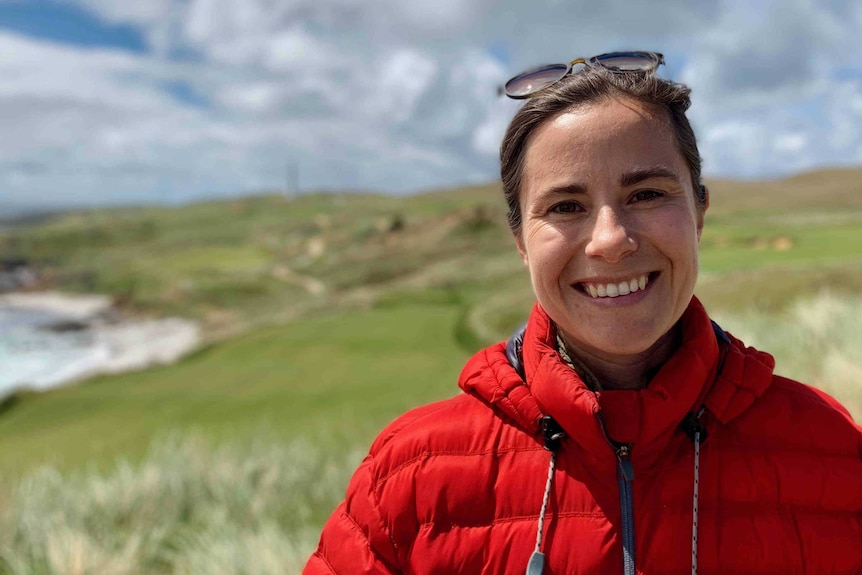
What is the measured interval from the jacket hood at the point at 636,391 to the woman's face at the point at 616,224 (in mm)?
100

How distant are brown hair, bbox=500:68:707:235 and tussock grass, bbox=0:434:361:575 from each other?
2.68 meters

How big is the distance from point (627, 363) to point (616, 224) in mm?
398

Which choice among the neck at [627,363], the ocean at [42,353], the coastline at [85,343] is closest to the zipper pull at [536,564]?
the neck at [627,363]

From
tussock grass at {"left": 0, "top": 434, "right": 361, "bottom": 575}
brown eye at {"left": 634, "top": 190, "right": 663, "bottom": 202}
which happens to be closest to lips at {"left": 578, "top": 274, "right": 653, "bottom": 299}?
brown eye at {"left": 634, "top": 190, "right": 663, "bottom": 202}

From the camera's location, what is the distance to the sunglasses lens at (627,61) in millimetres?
1682

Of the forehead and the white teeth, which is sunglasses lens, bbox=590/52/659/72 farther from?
the white teeth

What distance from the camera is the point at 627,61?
5.58 feet

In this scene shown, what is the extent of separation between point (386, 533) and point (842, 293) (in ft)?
29.5

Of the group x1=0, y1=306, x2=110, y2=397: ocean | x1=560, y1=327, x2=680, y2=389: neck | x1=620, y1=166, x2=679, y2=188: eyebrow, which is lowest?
x1=0, y1=306, x2=110, y2=397: ocean

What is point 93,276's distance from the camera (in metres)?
51.4

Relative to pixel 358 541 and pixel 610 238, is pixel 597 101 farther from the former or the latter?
pixel 358 541

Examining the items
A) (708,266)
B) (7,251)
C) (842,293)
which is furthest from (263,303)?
(7,251)

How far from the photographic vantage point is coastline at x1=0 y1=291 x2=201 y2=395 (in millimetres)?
20627

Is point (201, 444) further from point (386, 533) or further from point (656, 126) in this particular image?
point (656, 126)
